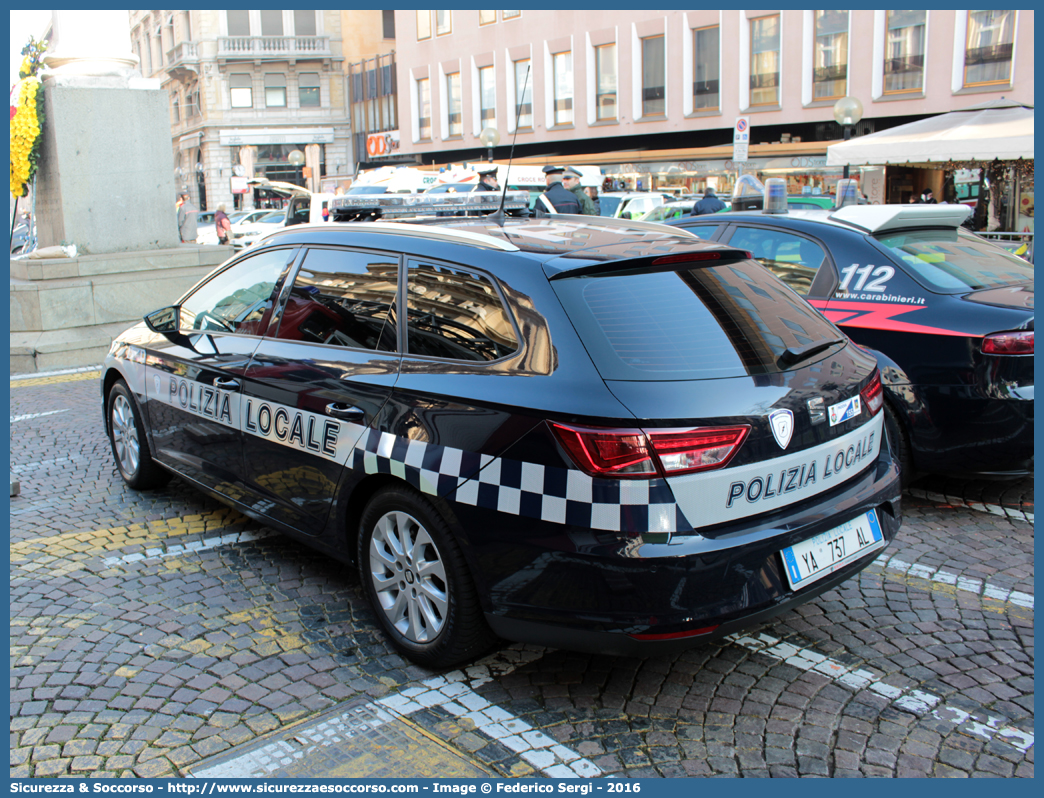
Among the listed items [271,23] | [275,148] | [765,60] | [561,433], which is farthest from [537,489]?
[271,23]

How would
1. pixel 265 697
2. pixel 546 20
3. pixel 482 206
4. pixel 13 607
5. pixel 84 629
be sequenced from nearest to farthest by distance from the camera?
pixel 265 697 → pixel 84 629 → pixel 13 607 → pixel 482 206 → pixel 546 20

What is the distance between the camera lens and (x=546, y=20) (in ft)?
132

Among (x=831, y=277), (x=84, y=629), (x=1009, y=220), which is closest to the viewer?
(x=84, y=629)

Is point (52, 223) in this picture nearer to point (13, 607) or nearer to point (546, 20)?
point (13, 607)

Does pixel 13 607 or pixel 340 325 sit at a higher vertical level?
pixel 340 325

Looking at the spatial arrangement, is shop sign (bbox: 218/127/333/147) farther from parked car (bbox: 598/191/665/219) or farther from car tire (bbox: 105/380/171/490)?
car tire (bbox: 105/380/171/490)

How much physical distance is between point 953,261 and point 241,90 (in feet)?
200

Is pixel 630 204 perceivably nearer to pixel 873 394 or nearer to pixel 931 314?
pixel 931 314

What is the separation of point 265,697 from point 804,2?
33644 mm

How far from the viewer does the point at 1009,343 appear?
15.4 ft

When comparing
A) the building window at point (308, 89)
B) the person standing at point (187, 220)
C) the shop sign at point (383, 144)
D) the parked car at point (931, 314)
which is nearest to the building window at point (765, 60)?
the person standing at point (187, 220)

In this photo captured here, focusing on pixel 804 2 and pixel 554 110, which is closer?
pixel 804 2
